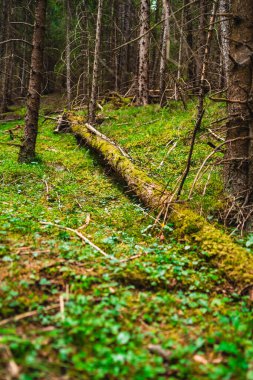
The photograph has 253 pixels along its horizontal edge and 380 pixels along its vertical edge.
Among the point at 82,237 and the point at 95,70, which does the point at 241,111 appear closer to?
the point at 82,237

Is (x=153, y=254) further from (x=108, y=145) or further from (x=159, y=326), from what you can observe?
(x=108, y=145)

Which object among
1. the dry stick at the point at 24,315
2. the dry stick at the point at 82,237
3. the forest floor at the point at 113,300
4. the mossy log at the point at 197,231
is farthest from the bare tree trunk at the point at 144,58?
the dry stick at the point at 24,315

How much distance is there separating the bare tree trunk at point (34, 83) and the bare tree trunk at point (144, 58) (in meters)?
5.47

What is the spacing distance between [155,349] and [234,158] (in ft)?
10.7

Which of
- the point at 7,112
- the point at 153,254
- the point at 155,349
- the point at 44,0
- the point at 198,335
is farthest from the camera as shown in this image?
the point at 7,112

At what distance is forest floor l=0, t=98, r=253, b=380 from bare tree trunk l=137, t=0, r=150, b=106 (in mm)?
9438

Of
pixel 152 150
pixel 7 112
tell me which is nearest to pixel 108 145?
pixel 152 150

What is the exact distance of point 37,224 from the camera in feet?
15.9

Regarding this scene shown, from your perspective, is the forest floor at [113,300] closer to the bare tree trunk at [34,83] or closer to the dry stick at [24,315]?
the dry stick at [24,315]

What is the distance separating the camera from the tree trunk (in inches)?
190

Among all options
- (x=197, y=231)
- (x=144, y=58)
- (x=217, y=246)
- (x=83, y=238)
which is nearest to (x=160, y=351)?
(x=217, y=246)

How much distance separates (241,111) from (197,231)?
200 cm

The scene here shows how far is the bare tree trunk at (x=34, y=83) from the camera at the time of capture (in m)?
8.92

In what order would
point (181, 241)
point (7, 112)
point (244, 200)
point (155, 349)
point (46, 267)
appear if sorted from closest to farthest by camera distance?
point (155, 349) < point (46, 267) < point (181, 241) < point (244, 200) < point (7, 112)
